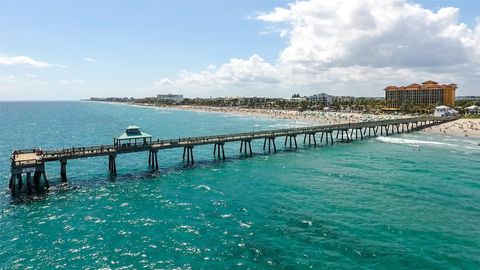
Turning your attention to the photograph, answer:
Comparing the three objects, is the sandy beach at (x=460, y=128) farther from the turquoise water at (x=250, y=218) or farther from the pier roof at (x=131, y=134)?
the pier roof at (x=131, y=134)

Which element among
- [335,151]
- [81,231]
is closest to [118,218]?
[81,231]

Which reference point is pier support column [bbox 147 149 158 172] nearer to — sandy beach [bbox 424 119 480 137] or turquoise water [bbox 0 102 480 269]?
turquoise water [bbox 0 102 480 269]

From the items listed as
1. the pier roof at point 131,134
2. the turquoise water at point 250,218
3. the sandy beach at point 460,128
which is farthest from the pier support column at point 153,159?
the sandy beach at point 460,128

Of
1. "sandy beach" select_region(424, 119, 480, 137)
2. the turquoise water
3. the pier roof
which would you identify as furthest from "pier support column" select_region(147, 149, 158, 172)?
"sandy beach" select_region(424, 119, 480, 137)

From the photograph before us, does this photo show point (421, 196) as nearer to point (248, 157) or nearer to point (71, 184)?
point (248, 157)

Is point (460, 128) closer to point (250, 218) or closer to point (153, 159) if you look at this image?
point (153, 159)

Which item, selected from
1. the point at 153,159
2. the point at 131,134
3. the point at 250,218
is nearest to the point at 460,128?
the point at 153,159

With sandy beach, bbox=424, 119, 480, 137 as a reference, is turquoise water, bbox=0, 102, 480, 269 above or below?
below
